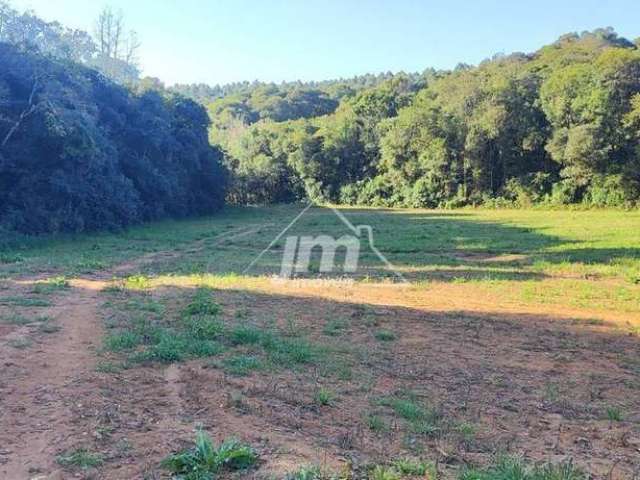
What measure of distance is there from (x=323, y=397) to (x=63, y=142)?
17043 mm

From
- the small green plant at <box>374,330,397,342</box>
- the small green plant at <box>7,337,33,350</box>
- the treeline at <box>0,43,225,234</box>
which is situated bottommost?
the small green plant at <box>7,337,33,350</box>

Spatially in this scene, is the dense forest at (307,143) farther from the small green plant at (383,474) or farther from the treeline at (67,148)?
the small green plant at (383,474)

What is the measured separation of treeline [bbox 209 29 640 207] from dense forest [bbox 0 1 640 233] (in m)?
0.11

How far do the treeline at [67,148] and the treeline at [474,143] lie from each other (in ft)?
58.9

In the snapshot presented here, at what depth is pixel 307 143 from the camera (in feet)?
167

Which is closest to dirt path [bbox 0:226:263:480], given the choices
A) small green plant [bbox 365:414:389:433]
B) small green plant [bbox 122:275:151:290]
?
small green plant [bbox 365:414:389:433]

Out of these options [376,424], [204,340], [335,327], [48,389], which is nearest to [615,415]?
[376,424]

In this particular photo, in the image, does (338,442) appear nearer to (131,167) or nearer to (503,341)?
(503,341)

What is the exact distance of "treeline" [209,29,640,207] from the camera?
33781 millimetres

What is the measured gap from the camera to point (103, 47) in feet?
161

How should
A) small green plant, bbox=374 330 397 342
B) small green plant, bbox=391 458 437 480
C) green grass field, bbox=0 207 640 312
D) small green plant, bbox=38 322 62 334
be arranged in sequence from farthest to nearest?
green grass field, bbox=0 207 640 312
small green plant, bbox=374 330 397 342
small green plant, bbox=38 322 62 334
small green plant, bbox=391 458 437 480

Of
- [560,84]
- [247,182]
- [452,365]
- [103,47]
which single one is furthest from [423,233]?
[103,47]

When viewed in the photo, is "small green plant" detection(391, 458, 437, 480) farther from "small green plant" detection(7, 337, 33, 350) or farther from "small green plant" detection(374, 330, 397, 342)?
"small green plant" detection(7, 337, 33, 350)

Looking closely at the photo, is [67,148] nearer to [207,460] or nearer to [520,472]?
[207,460]
